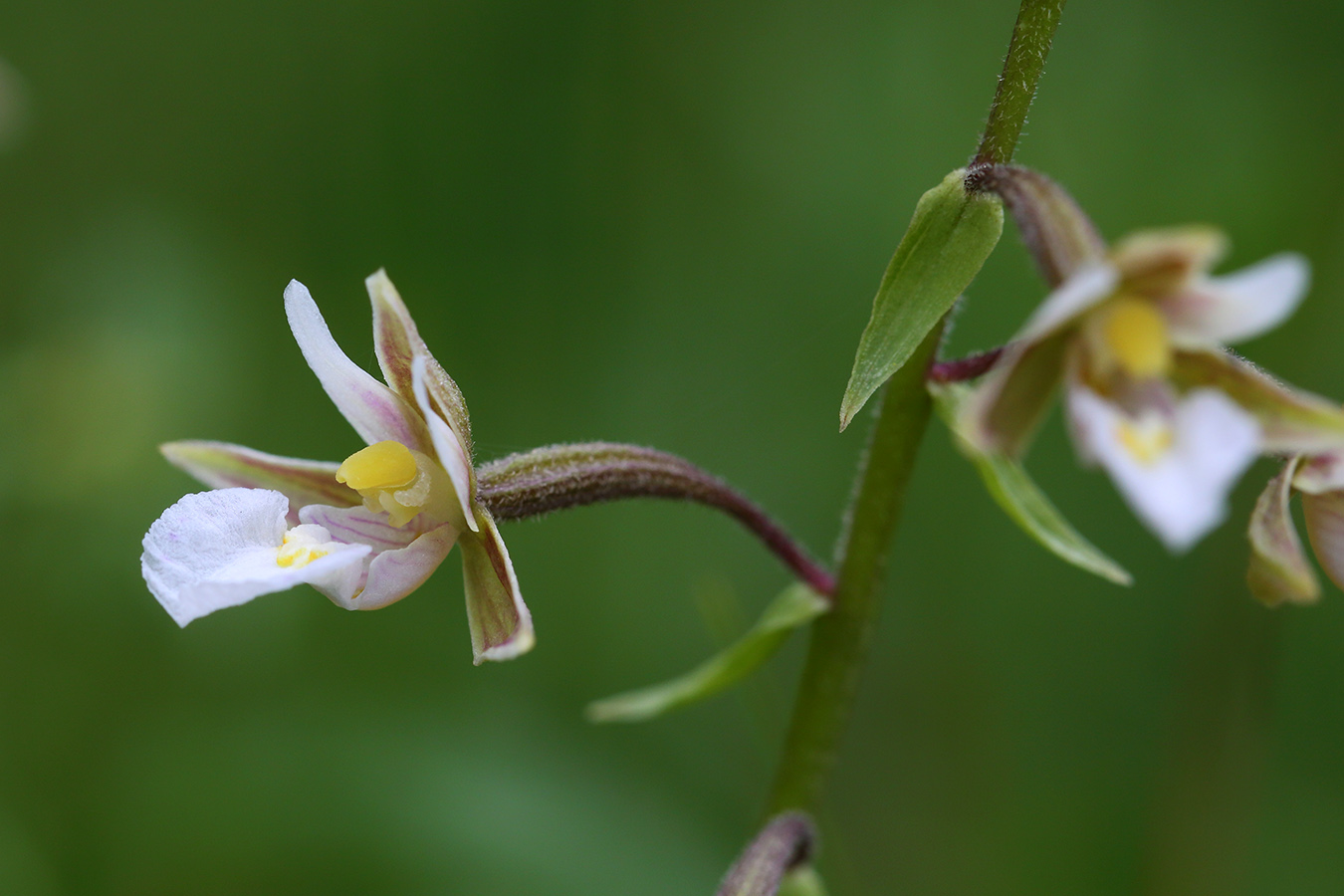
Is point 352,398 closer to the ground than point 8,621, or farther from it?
farther from it

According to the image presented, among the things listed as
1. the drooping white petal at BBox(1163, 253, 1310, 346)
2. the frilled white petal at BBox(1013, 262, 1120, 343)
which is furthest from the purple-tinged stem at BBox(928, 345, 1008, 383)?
the frilled white petal at BBox(1013, 262, 1120, 343)

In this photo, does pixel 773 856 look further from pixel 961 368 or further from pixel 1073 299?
pixel 1073 299

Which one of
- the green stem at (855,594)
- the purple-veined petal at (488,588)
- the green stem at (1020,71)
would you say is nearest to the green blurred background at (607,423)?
the green stem at (855,594)

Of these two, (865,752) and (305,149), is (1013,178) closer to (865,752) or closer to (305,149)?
(865,752)

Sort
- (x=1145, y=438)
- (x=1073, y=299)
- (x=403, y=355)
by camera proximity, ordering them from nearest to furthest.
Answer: (x=1073, y=299) < (x=1145, y=438) < (x=403, y=355)

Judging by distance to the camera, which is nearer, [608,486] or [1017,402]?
[1017,402]

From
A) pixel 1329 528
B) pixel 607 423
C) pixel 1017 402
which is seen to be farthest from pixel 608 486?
pixel 607 423

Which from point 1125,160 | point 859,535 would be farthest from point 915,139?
point 859,535
